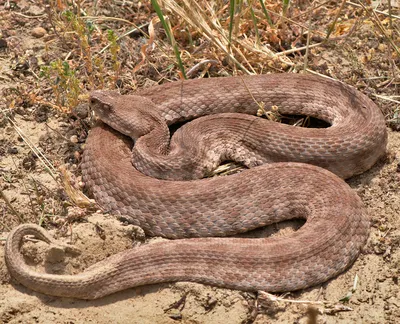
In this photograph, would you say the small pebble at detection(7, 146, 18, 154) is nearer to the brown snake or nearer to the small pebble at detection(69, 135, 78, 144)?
the small pebble at detection(69, 135, 78, 144)

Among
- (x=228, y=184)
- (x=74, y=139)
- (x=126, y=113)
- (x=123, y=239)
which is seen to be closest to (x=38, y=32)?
(x=74, y=139)

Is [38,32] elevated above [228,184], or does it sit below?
above

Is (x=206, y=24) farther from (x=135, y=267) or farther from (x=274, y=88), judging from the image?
(x=135, y=267)

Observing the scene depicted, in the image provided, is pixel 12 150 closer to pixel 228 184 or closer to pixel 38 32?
pixel 38 32

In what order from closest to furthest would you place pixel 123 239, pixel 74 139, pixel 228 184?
pixel 123 239 < pixel 228 184 < pixel 74 139

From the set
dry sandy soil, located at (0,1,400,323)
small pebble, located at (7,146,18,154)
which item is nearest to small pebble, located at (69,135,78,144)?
dry sandy soil, located at (0,1,400,323)

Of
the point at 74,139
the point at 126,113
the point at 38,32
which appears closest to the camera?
the point at 126,113
